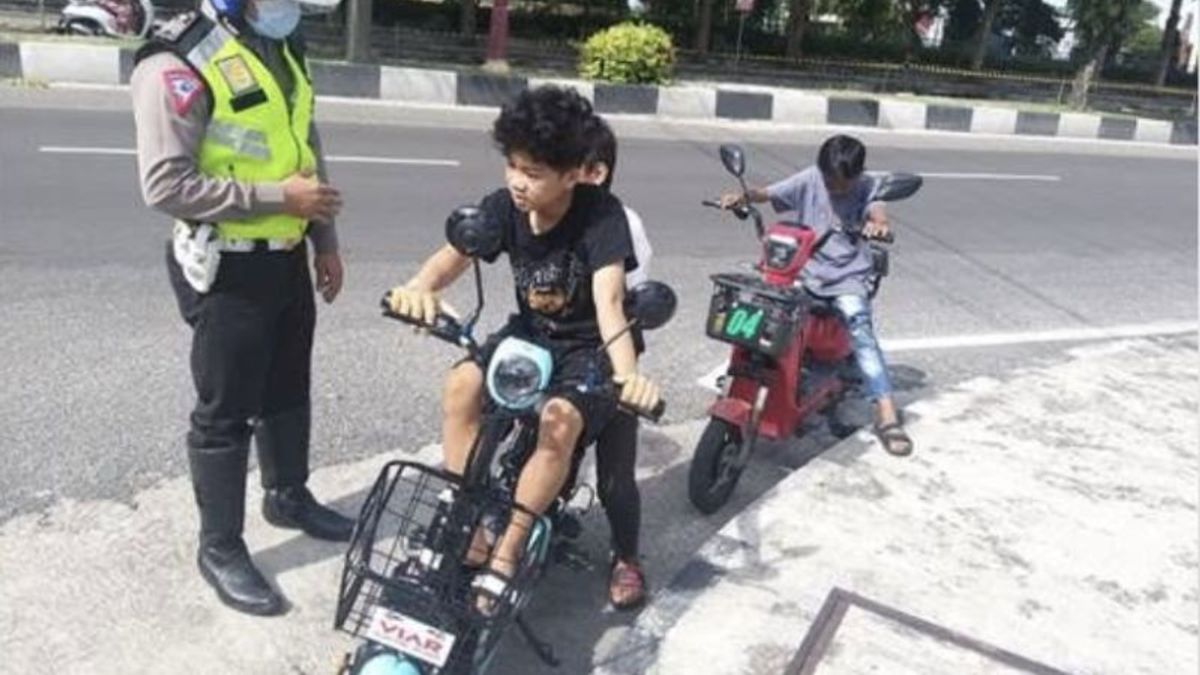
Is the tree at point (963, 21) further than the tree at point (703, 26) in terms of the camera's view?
Yes

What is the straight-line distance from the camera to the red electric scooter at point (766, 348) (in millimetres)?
4035

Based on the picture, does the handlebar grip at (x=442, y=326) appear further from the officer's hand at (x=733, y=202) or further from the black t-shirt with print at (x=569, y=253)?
the officer's hand at (x=733, y=202)

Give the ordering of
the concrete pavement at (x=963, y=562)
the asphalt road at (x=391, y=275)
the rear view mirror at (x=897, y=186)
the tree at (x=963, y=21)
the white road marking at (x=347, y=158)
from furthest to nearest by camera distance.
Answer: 1. the tree at (x=963, y=21)
2. the white road marking at (x=347, y=158)
3. the rear view mirror at (x=897, y=186)
4. the asphalt road at (x=391, y=275)
5. the concrete pavement at (x=963, y=562)

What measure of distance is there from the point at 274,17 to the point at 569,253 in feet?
3.03

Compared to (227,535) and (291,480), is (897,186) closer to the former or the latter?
(291,480)

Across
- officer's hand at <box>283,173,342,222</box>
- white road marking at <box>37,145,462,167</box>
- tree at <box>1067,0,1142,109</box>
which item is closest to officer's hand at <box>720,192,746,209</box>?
officer's hand at <box>283,173,342,222</box>

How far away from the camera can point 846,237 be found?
472 centimetres

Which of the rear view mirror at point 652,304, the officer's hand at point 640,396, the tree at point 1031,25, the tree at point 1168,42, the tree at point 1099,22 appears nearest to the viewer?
the officer's hand at point 640,396

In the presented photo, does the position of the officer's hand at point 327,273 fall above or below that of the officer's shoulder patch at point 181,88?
below

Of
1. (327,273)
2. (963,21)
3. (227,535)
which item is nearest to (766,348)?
(327,273)

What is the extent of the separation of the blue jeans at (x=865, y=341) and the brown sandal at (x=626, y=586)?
5.41 ft

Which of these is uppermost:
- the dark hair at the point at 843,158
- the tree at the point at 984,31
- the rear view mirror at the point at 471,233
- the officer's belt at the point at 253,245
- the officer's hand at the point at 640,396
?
the tree at the point at 984,31

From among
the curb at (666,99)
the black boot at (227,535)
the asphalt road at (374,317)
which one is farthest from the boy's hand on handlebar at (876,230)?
the curb at (666,99)

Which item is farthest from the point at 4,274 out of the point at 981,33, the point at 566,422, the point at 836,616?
the point at 981,33
